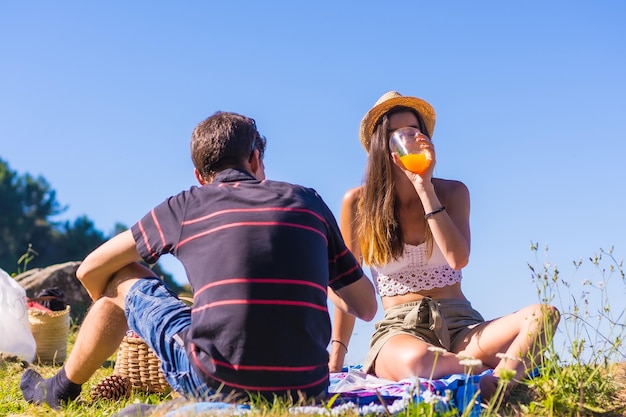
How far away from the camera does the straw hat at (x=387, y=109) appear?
484cm

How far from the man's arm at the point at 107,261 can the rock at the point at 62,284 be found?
19.2ft

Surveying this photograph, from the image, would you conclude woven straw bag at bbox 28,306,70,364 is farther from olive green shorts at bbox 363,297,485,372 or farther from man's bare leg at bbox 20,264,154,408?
olive green shorts at bbox 363,297,485,372

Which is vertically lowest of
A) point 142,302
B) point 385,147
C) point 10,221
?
point 10,221

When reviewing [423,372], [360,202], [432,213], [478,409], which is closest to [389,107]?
[360,202]

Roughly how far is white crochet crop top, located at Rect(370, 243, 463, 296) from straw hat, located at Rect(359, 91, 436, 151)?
0.85 m

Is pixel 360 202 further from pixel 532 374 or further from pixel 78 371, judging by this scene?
pixel 78 371

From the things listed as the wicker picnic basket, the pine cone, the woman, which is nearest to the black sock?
the pine cone

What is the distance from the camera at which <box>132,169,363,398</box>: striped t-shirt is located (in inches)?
113

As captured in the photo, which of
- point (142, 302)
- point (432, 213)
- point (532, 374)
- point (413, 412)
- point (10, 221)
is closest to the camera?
point (413, 412)

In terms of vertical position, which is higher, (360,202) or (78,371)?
(360,202)

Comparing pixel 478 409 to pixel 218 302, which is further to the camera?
pixel 478 409

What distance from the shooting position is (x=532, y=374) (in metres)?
3.75

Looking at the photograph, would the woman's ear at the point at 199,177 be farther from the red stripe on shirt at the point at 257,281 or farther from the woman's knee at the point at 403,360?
the woman's knee at the point at 403,360

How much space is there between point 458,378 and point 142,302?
166cm
